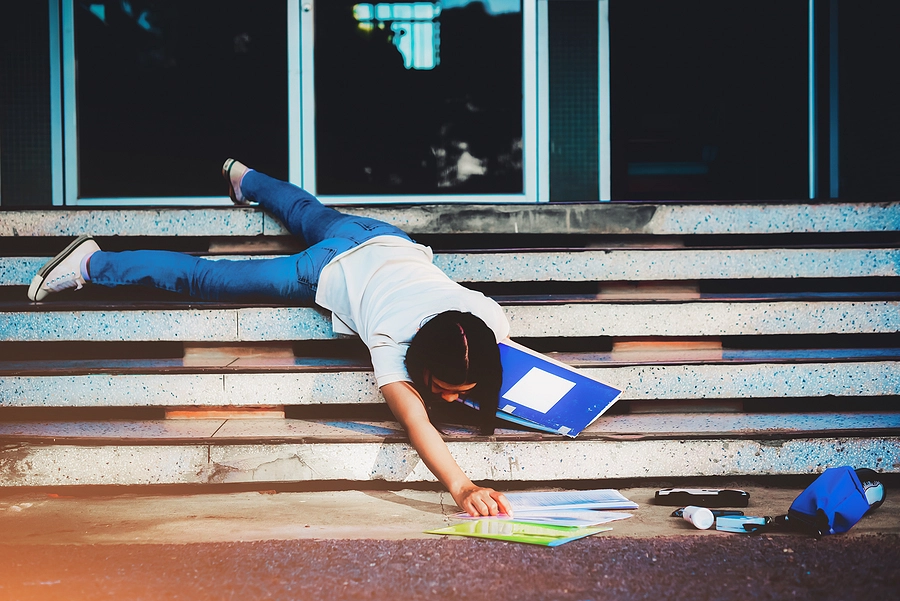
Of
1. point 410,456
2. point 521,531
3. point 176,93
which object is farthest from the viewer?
point 176,93

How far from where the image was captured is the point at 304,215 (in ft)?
10.9

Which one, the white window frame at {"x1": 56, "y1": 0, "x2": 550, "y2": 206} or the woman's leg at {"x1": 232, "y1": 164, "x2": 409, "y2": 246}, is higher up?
the white window frame at {"x1": 56, "y1": 0, "x2": 550, "y2": 206}

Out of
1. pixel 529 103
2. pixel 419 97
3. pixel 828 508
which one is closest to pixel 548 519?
pixel 828 508

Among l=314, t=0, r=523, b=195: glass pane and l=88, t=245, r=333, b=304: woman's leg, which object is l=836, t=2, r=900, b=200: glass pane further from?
l=88, t=245, r=333, b=304: woman's leg

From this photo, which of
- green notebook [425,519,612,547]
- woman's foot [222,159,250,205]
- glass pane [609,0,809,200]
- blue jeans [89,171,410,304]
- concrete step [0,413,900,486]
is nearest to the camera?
green notebook [425,519,612,547]

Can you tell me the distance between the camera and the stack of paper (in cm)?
200

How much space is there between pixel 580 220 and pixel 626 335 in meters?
0.68

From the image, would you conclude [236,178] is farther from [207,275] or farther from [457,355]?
[457,355]

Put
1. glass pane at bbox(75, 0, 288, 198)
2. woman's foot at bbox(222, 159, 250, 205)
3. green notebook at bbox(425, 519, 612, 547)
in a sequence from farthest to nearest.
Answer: glass pane at bbox(75, 0, 288, 198) → woman's foot at bbox(222, 159, 250, 205) → green notebook at bbox(425, 519, 612, 547)

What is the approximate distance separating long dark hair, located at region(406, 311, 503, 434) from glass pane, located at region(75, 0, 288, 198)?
314 centimetres

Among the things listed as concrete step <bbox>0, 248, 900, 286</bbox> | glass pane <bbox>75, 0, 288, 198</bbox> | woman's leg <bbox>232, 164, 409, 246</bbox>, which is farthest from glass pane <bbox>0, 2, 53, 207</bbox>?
woman's leg <bbox>232, 164, 409, 246</bbox>

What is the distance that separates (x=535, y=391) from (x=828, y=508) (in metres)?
0.99

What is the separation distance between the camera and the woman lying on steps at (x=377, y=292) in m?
2.31

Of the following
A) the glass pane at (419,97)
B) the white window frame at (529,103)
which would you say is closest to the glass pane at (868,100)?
the white window frame at (529,103)
